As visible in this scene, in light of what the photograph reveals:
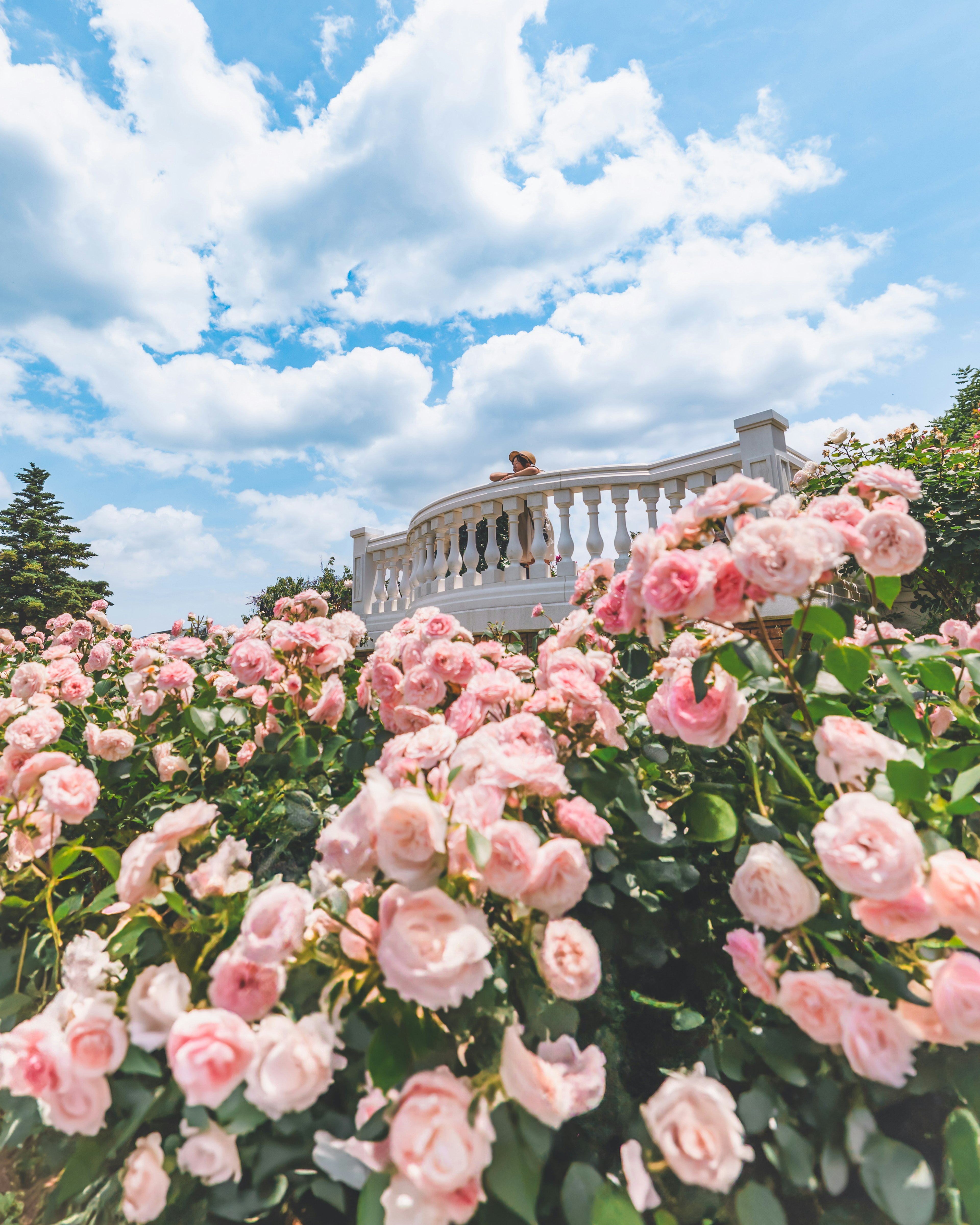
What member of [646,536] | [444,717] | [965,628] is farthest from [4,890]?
[965,628]

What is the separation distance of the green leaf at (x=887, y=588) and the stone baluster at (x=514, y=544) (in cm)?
499

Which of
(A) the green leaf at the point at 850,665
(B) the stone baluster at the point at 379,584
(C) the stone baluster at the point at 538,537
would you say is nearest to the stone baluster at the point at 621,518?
(C) the stone baluster at the point at 538,537

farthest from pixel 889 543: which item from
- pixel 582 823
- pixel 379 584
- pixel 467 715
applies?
pixel 379 584

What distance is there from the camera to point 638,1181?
2.75ft

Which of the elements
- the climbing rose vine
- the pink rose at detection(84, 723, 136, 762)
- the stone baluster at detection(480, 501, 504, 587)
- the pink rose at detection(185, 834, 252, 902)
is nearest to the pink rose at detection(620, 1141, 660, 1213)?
the climbing rose vine

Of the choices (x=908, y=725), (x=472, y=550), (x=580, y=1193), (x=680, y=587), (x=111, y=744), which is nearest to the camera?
(x=580, y=1193)

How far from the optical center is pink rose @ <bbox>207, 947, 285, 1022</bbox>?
0.87m

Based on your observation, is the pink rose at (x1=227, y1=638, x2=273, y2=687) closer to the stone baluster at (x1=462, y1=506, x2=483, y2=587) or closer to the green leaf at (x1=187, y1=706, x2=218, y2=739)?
the green leaf at (x1=187, y1=706, x2=218, y2=739)

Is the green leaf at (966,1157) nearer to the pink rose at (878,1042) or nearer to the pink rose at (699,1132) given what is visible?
the pink rose at (878,1042)

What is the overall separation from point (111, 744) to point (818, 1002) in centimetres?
199

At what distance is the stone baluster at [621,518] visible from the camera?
5.95 m

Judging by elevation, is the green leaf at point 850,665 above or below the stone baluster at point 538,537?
below

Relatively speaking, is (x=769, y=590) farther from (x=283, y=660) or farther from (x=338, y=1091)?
(x=283, y=660)

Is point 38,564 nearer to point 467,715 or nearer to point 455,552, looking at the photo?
point 455,552
